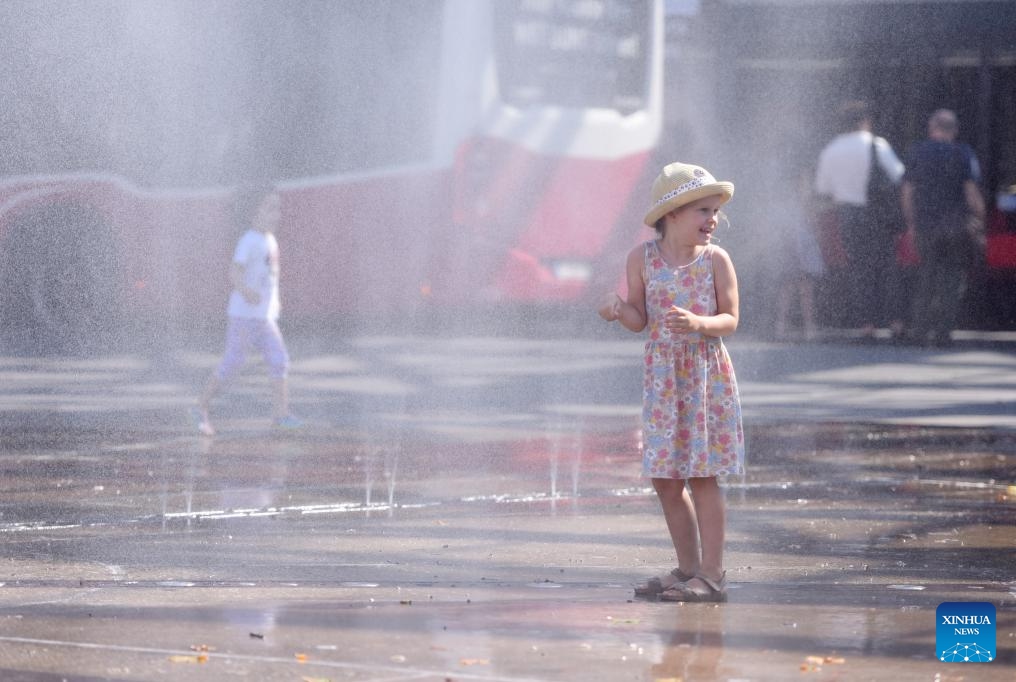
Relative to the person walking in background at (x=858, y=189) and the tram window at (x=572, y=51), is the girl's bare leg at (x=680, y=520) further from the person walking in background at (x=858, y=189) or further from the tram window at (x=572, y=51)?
the tram window at (x=572, y=51)

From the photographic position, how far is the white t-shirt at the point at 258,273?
10.1 metres

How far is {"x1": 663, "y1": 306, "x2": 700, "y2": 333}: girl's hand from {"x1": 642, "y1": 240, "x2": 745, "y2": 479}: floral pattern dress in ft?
0.46

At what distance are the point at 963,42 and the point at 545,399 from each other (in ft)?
22.7

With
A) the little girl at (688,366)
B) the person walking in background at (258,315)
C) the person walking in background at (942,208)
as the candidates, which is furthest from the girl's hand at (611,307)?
the person walking in background at (942,208)

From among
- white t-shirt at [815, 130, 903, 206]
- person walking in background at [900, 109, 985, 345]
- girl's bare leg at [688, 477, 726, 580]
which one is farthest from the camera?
white t-shirt at [815, 130, 903, 206]

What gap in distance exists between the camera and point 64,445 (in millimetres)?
9016

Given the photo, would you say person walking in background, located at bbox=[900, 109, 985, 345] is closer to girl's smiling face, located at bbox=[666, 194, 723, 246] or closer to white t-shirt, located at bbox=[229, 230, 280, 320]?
white t-shirt, located at bbox=[229, 230, 280, 320]

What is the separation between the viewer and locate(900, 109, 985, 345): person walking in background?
15273 mm

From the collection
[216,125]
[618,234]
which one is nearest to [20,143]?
[216,125]

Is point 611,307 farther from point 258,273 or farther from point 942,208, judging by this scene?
point 942,208

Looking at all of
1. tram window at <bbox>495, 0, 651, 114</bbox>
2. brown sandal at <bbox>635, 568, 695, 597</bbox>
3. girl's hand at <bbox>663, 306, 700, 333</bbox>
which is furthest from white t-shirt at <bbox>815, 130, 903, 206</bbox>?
brown sandal at <bbox>635, 568, 695, 597</bbox>

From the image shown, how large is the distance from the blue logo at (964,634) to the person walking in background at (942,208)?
35.4ft

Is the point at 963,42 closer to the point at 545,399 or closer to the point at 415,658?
the point at 545,399

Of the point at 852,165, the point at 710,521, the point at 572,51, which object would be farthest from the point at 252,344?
the point at 852,165
